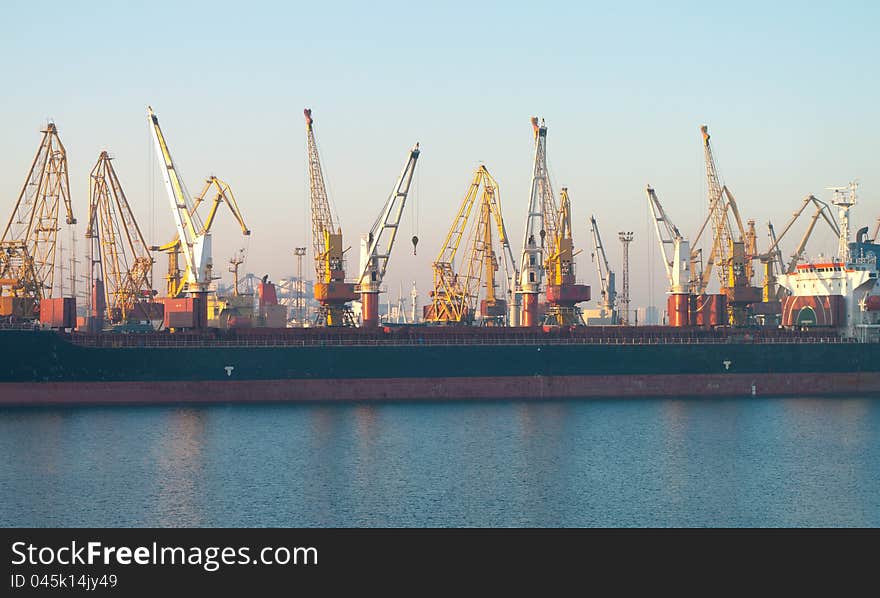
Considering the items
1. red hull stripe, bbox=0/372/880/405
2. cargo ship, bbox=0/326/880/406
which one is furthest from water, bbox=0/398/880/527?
cargo ship, bbox=0/326/880/406

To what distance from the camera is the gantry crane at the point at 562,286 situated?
79.6 m

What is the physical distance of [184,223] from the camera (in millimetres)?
69188

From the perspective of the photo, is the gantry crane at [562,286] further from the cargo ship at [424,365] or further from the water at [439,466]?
the water at [439,466]

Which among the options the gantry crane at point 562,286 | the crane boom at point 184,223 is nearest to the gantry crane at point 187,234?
the crane boom at point 184,223

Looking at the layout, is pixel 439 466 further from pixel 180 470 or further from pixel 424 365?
pixel 424 365

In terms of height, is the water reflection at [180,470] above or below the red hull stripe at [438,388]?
below

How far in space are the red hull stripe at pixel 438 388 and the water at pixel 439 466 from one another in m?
1.66

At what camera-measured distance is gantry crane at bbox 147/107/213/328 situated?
6712 centimetres

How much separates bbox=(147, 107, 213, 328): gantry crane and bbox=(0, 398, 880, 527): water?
11640 mm

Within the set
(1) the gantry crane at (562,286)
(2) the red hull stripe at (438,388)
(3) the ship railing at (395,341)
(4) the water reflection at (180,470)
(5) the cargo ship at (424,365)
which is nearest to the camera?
(4) the water reflection at (180,470)

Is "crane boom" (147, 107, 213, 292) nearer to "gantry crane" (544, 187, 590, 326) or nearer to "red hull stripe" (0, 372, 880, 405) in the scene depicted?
"red hull stripe" (0, 372, 880, 405)

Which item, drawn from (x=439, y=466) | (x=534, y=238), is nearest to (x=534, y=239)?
(x=534, y=238)
